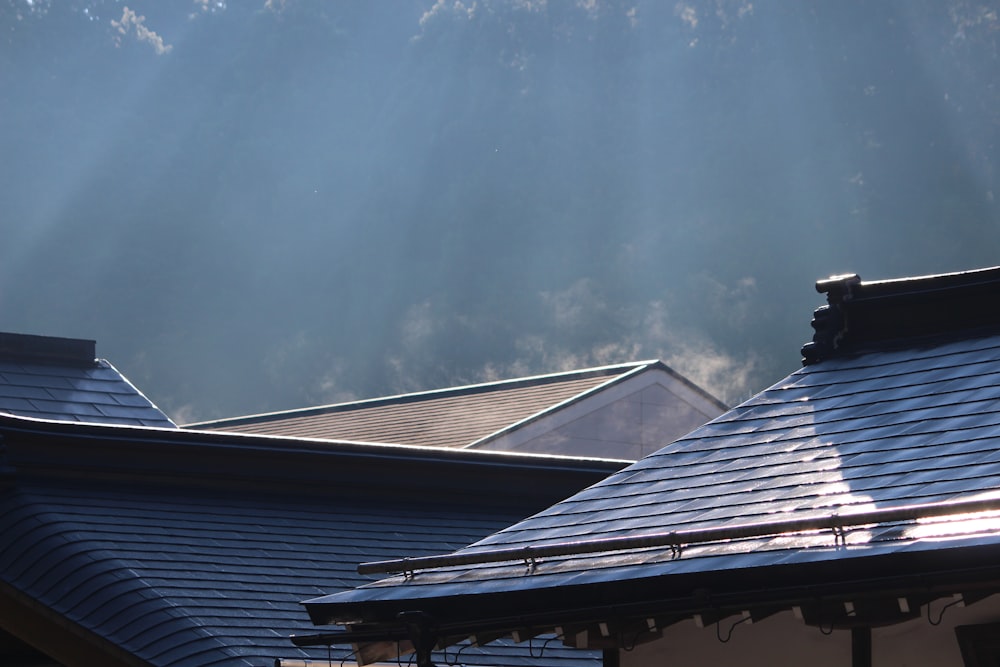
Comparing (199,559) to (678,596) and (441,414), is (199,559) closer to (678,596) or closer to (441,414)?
(678,596)

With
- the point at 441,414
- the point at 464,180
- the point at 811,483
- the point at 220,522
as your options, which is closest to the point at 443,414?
the point at 441,414

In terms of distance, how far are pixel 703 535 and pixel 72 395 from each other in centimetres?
914

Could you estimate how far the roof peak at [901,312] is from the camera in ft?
26.9

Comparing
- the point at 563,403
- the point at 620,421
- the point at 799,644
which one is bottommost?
the point at 799,644

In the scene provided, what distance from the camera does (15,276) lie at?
67.4m

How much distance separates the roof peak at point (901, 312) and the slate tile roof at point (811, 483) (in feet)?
0.05

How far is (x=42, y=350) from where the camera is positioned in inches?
517

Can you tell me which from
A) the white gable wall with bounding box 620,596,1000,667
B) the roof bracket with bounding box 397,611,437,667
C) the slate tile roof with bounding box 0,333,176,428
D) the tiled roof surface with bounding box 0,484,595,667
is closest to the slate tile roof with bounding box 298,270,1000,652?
the roof bracket with bounding box 397,611,437,667

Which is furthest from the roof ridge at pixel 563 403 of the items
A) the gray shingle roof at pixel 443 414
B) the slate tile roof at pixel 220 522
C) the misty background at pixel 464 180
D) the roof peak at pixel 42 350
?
the misty background at pixel 464 180

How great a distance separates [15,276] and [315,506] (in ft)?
203

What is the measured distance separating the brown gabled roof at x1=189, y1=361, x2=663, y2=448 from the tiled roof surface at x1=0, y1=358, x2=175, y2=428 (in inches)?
284

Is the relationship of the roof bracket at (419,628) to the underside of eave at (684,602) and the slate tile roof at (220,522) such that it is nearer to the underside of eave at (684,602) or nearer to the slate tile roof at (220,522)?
the underside of eave at (684,602)

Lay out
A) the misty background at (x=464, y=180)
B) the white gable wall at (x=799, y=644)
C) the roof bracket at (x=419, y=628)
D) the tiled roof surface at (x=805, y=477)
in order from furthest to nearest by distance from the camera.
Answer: the misty background at (x=464, y=180) < the roof bracket at (x=419, y=628) < the white gable wall at (x=799, y=644) < the tiled roof surface at (x=805, y=477)

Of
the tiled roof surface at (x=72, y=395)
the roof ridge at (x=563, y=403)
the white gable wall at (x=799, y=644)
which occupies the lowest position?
the white gable wall at (x=799, y=644)
